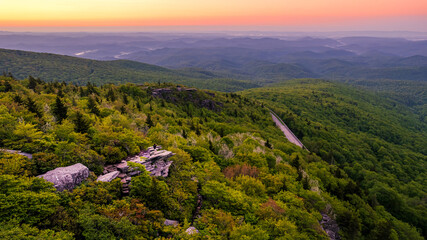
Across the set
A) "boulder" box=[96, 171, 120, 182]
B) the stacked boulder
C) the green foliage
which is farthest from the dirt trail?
the green foliage

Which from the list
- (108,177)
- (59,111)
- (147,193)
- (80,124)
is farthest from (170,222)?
(59,111)

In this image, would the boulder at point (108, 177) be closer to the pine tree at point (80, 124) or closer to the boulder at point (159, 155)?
the boulder at point (159, 155)

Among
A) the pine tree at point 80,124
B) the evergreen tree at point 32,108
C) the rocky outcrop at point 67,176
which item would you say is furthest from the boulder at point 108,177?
the evergreen tree at point 32,108

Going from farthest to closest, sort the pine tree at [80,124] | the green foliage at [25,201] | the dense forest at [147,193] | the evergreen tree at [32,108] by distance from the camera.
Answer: the evergreen tree at [32,108] < the pine tree at [80,124] < the dense forest at [147,193] < the green foliage at [25,201]

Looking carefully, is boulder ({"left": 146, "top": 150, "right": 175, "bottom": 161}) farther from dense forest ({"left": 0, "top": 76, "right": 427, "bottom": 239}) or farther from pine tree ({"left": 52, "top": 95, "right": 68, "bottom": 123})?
pine tree ({"left": 52, "top": 95, "right": 68, "bottom": 123})

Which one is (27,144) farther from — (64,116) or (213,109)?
(213,109)

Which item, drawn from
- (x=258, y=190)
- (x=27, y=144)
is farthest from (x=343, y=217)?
(x=27, y=144)
